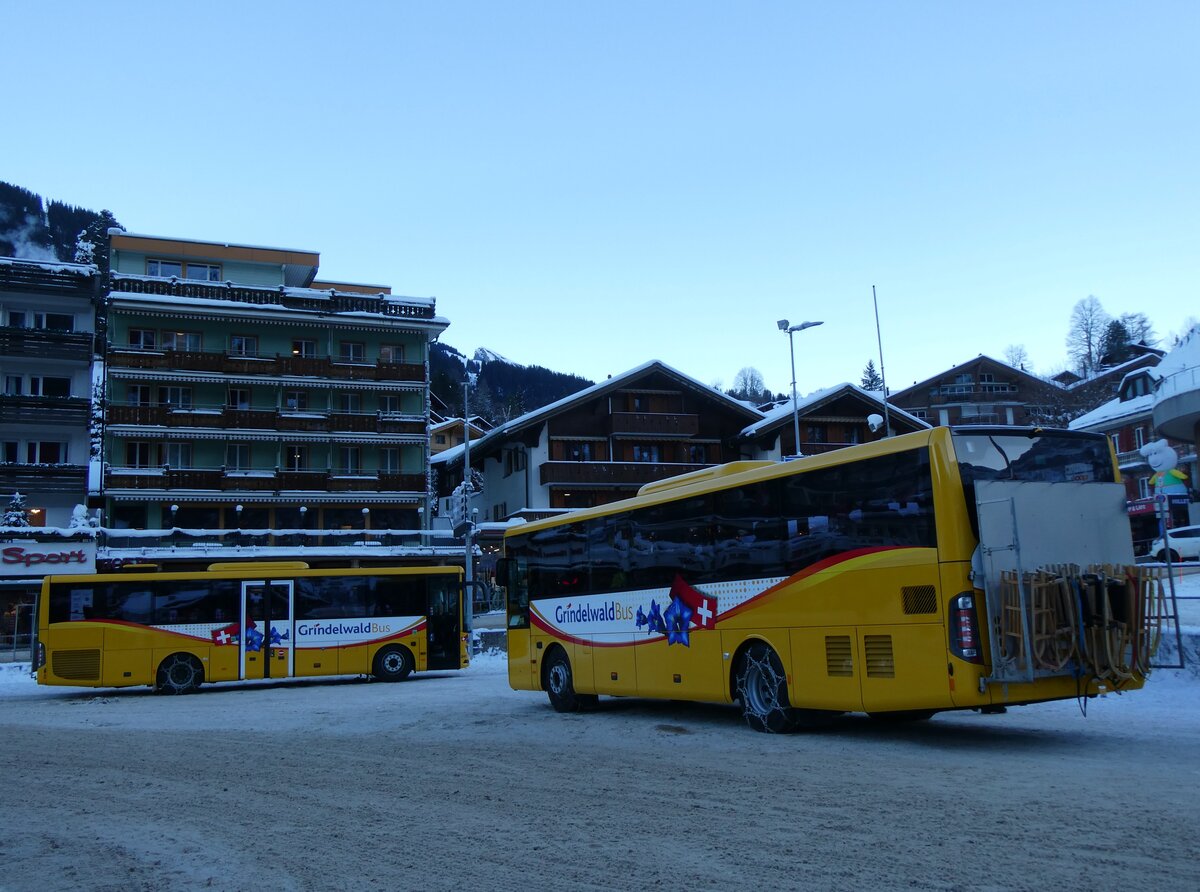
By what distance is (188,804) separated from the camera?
930cm

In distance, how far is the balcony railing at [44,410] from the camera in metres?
46.3

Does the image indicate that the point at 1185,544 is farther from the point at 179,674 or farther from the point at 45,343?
the point at 45,343

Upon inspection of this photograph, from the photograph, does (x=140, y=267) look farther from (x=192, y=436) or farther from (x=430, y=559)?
(x=430, y=559)

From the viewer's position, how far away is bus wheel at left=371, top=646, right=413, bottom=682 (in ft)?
88.4

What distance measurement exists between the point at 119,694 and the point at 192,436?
2633 centimetres

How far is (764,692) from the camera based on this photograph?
13.8 m

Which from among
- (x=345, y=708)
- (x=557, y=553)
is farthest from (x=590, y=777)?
(x=345, y=708)

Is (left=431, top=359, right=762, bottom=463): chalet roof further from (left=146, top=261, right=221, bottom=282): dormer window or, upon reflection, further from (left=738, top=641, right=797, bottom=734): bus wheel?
(left=738, top=641, right=797, bottom=734): bus wheel

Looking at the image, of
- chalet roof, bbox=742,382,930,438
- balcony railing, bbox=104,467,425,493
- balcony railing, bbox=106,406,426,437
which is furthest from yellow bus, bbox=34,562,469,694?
chalet roof, bbox=742,382,930,438

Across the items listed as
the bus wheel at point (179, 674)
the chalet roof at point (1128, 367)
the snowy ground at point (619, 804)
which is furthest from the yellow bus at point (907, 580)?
the chalet roof at point (1128, 367)

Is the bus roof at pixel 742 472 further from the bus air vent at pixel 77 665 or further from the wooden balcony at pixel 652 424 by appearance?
the wooden balcony at pixel 652 424

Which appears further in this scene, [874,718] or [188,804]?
[874,718]

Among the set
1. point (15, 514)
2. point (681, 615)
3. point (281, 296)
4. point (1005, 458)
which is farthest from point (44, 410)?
point (1005, 458)

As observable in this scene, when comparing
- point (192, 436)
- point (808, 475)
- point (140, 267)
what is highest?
point (140, 267)
